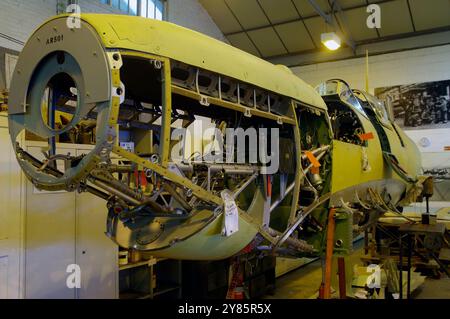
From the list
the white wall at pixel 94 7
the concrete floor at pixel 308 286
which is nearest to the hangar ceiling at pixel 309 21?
the white wall at pixel 94 7

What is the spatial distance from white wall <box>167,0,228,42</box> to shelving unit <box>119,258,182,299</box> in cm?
548

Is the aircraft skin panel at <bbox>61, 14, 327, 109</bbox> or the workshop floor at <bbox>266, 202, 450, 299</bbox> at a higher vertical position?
the aircraft skin panel at <bbox>61, 14, 327, 109</bbox>

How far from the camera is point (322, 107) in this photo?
2980 millimetres

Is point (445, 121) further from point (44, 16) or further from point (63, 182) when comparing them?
point (63, 182)

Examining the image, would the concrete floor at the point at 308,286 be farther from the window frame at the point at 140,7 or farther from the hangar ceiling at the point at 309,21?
the hangar ceiling at the point at 309,21

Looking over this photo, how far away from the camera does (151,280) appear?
171 inches

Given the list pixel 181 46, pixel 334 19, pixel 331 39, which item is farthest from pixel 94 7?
pixel 334 19

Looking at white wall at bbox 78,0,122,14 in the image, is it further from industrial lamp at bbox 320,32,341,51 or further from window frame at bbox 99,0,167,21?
industrial lamp at bbox 320,32,341,51

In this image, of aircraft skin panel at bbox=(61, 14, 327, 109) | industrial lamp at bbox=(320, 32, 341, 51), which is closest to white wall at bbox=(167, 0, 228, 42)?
industrial lamp at bbox=(320, 32, 341, 51)

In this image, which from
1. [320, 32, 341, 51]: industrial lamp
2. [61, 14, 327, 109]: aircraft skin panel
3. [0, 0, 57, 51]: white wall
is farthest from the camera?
[320, 32, 341, 51]: industrial lamp

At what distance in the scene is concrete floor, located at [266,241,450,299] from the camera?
204 inches

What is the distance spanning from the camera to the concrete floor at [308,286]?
517 centimetres

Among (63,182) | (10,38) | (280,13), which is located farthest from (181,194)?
(280,13)

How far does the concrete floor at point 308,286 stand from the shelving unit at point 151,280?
→ 4.43ft
